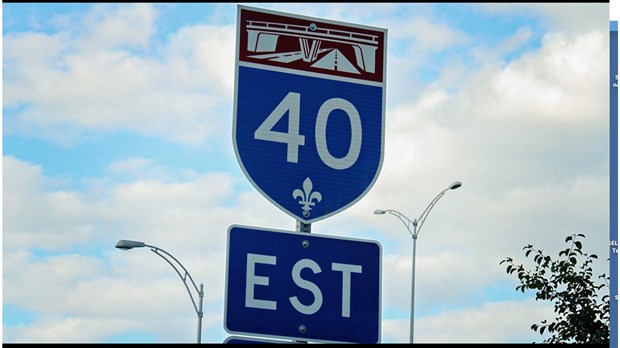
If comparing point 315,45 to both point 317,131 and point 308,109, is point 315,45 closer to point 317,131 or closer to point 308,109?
point 308,109

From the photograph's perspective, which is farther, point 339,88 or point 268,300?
point 339,88

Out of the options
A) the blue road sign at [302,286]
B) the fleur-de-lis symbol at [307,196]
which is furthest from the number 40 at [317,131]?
the blue road sign at [302,286]

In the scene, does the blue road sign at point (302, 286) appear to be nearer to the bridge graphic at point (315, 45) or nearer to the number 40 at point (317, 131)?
the number 40 at point (317, 131)

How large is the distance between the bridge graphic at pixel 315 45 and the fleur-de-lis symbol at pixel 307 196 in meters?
0.62

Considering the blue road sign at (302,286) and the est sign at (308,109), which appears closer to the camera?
the blue road sign at (302,286)

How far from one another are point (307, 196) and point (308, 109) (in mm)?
429

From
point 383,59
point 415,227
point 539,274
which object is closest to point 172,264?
point 415,227

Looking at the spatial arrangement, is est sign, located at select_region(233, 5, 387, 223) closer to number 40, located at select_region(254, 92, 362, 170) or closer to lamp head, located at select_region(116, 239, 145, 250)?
number 40, located at select_region(254, 92, 362, 170)

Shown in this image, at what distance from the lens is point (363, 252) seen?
4559mm

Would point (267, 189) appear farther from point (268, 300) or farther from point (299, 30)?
point (299, 30)

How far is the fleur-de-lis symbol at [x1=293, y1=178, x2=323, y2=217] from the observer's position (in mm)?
4625

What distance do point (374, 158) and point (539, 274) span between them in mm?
7113

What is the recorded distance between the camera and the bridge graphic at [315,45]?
4852 mm

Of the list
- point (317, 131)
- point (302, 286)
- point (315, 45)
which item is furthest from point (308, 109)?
point (302, 286)
